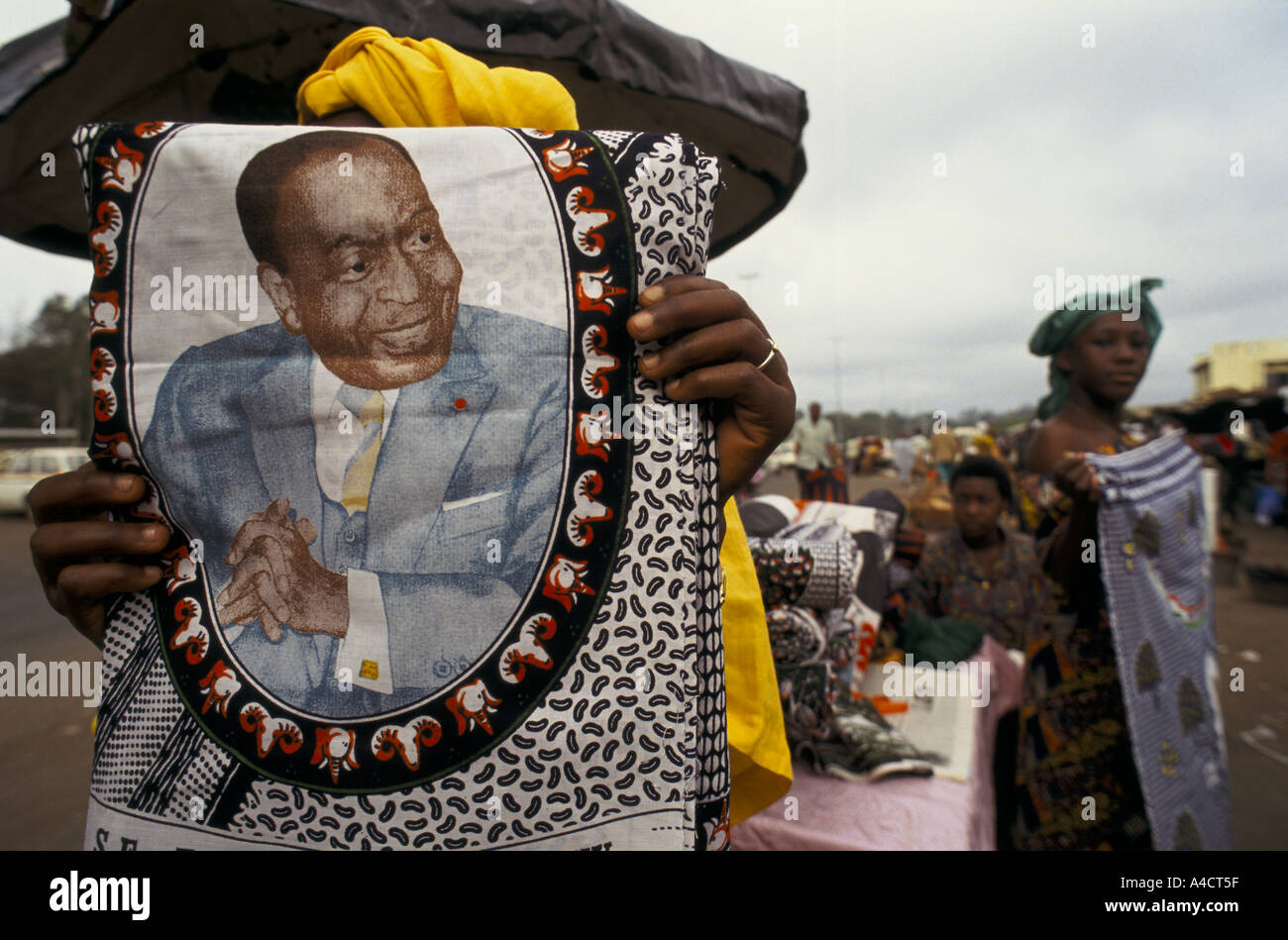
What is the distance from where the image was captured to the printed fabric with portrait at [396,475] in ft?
3.17

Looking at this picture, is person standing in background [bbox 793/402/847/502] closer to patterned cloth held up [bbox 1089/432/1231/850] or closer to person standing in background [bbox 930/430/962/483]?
person standing in background [bbox 930/430/962/483]

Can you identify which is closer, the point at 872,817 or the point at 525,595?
the point at 525,595

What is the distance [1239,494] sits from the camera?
11.7m

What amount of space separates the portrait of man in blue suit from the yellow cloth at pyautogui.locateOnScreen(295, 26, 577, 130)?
0.48 feet

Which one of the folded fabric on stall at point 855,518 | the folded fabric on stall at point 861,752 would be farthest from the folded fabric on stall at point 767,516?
the folded fabric on stall at point 861,752

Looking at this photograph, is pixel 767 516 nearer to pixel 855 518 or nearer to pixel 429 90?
pixel 855 518

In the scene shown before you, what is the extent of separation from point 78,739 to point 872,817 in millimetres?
4637

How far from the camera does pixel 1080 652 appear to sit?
2590 millimetres

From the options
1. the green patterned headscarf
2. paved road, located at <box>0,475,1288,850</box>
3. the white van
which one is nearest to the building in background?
paved road, located at <box>0,475,1288,850</box>

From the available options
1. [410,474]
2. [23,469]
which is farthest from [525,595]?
[23,469]

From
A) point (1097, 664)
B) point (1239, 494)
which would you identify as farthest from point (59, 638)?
point (1239, 494)

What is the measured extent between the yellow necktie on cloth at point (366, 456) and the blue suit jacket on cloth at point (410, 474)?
0.01 meters

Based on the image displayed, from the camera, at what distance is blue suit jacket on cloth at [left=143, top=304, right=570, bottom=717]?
3.24 ft
